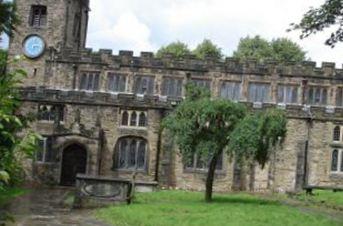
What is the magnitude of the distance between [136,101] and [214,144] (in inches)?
424

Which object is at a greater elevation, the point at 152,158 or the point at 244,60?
the point at 244,60

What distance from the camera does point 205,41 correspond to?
66.3 metres

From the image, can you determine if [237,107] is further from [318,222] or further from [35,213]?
[35,213]

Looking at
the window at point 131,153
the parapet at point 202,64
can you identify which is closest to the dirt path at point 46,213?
the window at point 131,153

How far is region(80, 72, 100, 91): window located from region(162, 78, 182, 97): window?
14.7 feet

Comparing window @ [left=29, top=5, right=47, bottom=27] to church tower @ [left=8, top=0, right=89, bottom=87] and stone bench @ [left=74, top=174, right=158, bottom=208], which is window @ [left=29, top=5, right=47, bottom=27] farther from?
stone bench @ [left=74, top=174, right=158, bottom=208]

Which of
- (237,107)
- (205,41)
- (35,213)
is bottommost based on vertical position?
(35,213)

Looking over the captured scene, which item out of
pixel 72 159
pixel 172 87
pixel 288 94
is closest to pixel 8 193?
pixel 72 159

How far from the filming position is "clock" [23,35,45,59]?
42616mm

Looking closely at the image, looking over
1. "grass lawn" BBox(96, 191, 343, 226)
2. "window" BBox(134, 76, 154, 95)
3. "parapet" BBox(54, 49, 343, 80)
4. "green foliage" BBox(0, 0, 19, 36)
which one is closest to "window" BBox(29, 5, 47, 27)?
"parapet" BBox(54, 49, 343, 80)

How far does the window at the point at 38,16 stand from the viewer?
142ft

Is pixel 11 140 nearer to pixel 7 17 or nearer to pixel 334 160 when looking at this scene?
pixel 7 17

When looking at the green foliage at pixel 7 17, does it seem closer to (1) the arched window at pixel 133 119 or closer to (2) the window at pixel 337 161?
(1) the arched window at pixel 133 119

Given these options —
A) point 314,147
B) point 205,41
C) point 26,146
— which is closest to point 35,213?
point 26,146
